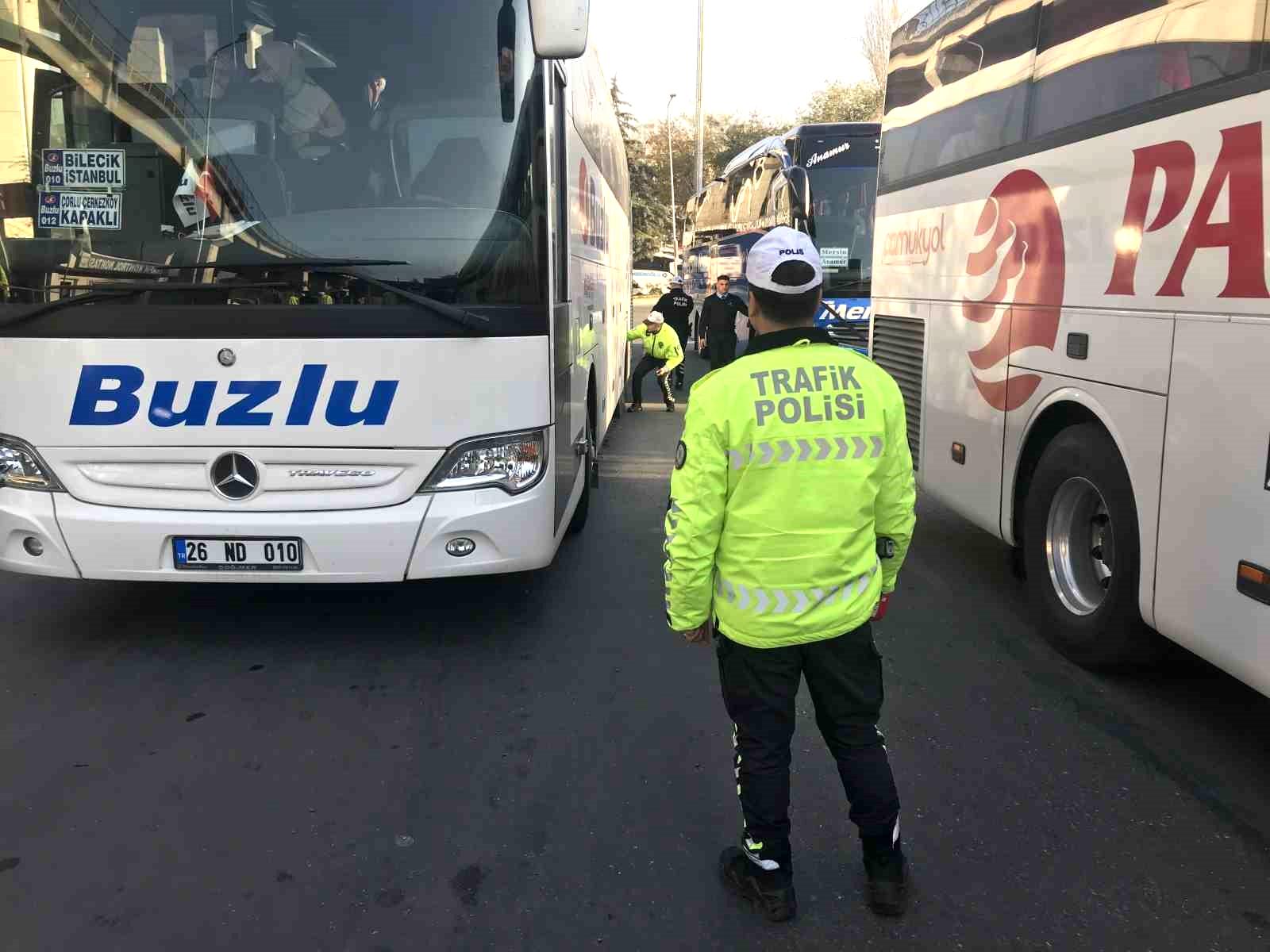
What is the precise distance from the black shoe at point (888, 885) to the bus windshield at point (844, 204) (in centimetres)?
1226

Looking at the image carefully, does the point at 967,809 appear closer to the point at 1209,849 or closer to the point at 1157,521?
the point at 1209,849

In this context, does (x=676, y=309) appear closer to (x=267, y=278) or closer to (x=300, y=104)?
(x=300, y=104)

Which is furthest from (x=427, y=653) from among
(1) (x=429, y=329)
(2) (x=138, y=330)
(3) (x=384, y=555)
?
(2) (x=138, y=330)

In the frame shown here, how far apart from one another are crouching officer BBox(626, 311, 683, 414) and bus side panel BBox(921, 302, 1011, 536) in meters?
6.92

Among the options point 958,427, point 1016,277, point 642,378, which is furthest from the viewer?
point 642,378

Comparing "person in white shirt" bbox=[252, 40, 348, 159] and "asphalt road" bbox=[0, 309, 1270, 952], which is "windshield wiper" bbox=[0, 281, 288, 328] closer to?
"person in white shirt" bbox=[252, 40, 348, 159]

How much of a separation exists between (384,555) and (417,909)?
1809 millimetres

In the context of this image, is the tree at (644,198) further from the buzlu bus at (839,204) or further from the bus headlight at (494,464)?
the bus headlight at (494,464)

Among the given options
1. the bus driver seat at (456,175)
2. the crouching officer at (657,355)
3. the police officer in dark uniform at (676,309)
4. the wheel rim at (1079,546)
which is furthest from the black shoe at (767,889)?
the police officer in dark uniform at (676,309)

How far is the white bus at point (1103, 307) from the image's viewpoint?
135 inches

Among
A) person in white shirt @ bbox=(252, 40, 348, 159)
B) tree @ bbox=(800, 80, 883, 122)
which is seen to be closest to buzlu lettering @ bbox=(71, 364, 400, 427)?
person in white shirt @ bbox=(252, 40, 348, 159)

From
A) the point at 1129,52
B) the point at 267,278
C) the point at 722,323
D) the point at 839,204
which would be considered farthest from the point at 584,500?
the point at 839,204

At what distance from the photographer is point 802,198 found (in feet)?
47.6

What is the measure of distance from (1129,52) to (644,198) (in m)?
64.7
